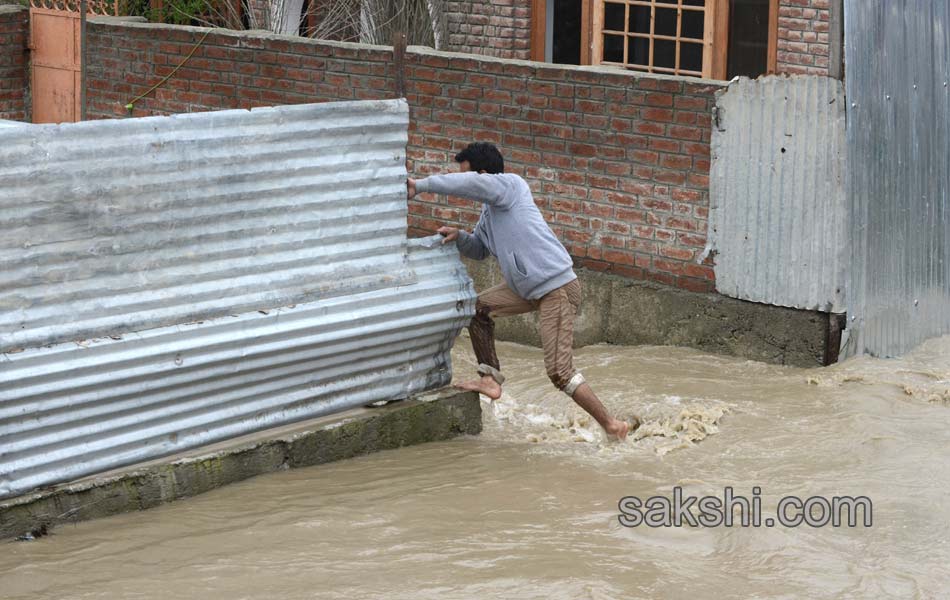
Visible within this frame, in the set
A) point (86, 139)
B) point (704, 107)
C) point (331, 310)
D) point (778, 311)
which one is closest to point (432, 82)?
point (704, 107)

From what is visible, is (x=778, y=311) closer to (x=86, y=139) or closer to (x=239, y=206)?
(x=239, y=206)

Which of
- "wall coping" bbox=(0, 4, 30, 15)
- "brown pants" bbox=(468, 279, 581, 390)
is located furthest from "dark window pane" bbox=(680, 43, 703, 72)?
"wall coping" bbox=(0, 4, 30, 15)

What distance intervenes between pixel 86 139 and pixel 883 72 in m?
4.42

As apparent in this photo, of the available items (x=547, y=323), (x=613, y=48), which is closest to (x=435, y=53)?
(x=547, y=323)

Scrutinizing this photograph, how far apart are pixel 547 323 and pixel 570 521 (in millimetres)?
1399

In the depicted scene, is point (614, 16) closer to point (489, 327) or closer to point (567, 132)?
point (567, 132)

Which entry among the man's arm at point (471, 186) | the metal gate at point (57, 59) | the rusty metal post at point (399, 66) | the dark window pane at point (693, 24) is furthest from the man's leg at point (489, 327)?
the metal gate at point (57, 59)

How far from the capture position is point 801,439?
633 centimetres

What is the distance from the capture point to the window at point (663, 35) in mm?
10852

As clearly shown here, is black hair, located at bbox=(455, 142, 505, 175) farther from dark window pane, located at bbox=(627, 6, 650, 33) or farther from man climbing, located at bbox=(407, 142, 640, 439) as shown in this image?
dark window pane, located at bbox=(627, 6, 650, 33)

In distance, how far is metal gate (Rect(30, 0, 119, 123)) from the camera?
1148 centimetres

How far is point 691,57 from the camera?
443 inches

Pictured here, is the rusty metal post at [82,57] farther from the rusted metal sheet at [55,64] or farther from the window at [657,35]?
the window at [657,35]

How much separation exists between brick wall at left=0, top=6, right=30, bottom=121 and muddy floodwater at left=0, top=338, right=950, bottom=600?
6.90 metres
